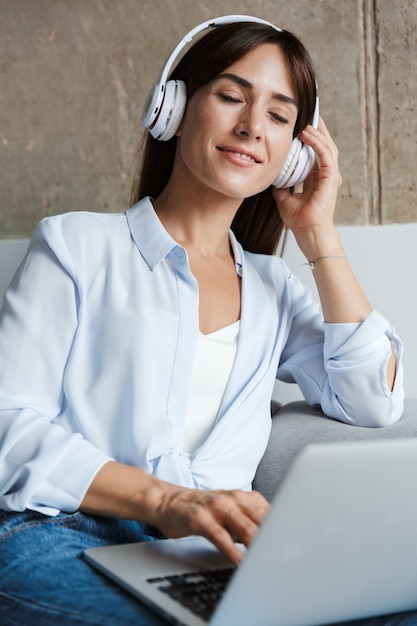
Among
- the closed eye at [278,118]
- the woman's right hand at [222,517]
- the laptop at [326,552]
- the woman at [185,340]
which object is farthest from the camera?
the closed eye at [278,118]

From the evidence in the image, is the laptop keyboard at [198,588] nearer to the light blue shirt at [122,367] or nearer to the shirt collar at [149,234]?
the light blue shirt at [122,367]

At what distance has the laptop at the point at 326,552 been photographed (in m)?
0.81

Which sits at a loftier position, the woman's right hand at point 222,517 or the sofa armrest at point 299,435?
the woman's right hand at point 222,517

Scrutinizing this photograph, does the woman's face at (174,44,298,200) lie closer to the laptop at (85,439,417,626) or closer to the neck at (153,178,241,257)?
the neck at (153,178,241,257)

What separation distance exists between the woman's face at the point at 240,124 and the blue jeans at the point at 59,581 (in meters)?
0.72

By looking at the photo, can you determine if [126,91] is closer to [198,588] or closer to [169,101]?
[169,101]

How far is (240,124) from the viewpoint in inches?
64.2

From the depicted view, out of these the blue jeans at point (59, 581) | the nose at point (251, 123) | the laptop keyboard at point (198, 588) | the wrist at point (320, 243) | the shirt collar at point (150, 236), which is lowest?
the blue jeans at point (59, 581)

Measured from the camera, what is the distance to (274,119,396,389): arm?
1.75 m

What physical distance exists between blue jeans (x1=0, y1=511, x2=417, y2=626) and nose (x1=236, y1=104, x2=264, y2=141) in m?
0.77

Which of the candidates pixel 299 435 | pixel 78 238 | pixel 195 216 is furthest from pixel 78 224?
pixel 299 435

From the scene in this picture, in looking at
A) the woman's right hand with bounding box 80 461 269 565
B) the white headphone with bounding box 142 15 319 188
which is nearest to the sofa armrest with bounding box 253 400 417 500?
the woman's right hand with bounding box 80 461 269 565

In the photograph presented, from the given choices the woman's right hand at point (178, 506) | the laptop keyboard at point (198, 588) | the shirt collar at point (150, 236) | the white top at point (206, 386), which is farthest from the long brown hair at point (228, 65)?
the laptop keyboard at point (198, 588)

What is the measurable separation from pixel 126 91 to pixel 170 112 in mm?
586
